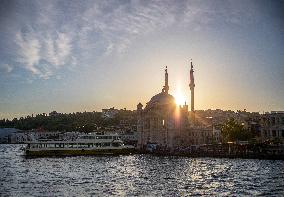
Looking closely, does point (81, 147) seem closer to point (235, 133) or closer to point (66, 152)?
point (66, 152)

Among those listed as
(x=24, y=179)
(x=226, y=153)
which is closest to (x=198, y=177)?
(x=24, y=179)

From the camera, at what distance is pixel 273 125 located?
379 ft

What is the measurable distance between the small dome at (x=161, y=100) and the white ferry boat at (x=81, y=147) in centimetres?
2319

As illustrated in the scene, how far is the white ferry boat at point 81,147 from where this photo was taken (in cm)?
11531

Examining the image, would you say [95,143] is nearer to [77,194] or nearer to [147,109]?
[147,109]

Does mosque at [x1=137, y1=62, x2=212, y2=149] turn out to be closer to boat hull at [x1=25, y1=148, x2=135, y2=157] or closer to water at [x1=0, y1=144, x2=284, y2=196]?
boat hull at [x1=25, y1=148, x2=135, y2=157]

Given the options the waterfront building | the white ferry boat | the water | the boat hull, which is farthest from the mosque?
the water

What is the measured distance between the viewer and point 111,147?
120 meters

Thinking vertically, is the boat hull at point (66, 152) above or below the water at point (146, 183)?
above

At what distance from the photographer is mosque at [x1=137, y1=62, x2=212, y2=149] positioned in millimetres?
133750

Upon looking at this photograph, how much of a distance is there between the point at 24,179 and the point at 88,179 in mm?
9464

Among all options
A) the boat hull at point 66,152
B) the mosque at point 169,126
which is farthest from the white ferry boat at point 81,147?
the mosque at point 169,126

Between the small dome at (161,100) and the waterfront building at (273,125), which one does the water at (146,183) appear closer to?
the waterfront building at (273,125)

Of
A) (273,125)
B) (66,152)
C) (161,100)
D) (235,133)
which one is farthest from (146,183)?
(161,100)
